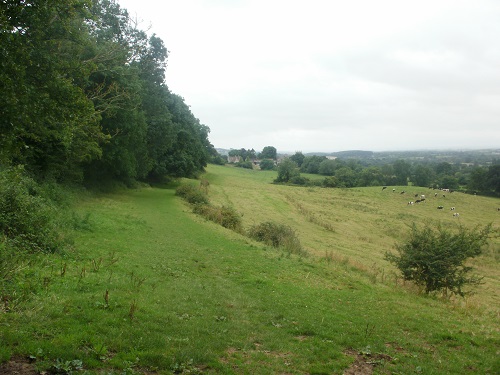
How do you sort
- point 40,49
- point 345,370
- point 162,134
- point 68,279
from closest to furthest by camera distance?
point 345,370 → point 40,49 → point 68,279 → point 162,134

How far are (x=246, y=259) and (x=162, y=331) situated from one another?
1044 cm

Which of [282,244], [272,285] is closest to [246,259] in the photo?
[272,285]

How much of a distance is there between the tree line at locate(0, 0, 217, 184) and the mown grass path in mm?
4118

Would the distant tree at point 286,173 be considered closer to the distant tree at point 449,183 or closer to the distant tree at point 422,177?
the distant tree at point 422,177

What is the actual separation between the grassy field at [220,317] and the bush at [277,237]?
339 cm

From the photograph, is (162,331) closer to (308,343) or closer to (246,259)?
(308,343)

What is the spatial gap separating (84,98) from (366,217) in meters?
48.8

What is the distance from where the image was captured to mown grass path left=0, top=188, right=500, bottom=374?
6.30m

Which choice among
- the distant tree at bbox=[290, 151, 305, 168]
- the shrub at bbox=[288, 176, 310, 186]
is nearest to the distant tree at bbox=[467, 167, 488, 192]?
the shrub at bbox=[288, 176, 310, 186]

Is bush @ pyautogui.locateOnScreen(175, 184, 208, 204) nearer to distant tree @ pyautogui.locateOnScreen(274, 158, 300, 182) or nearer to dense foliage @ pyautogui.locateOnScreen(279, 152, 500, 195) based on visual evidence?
dense foliage @ pyautogui.locateOnScreen(279, 152, 500, 195)

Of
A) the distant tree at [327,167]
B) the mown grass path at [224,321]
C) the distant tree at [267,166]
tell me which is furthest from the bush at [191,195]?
→ the distant tree at [267,166]

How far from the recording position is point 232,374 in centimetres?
603

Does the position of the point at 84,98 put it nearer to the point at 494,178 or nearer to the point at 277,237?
the point at 277,237

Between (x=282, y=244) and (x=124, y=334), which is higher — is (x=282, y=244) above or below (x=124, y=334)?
below
